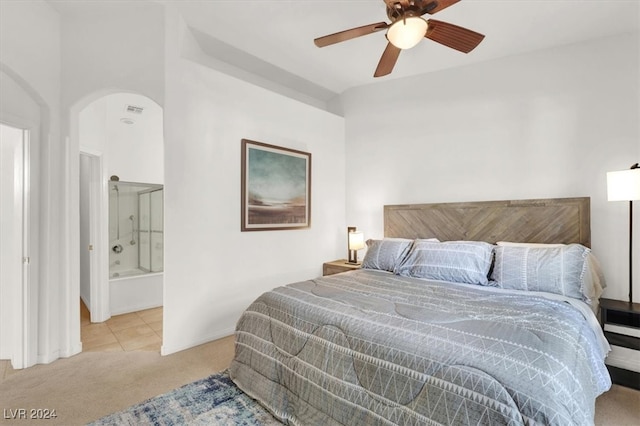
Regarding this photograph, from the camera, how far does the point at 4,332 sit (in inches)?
110

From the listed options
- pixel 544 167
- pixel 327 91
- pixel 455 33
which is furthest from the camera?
pixel 327 91

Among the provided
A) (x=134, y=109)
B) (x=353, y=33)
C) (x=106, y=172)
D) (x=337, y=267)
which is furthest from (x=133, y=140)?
(x=353, y=33)

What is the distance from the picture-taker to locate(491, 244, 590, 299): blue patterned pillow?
241cm

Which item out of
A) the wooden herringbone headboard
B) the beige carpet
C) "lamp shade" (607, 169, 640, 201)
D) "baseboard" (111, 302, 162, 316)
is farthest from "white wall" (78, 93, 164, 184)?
"lamp shade" (607, 169, 640, 201)

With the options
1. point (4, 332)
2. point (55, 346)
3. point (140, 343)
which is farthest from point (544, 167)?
point (4, 332)

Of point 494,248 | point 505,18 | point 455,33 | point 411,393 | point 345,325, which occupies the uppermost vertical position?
point 505,18

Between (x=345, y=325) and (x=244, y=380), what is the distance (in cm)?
98

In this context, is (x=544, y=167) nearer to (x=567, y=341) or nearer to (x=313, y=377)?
(x=567, y=341)

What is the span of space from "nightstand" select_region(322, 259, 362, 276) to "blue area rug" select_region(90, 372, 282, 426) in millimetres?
2004

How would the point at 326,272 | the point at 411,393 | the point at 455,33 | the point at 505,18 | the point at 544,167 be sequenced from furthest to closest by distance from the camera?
the point at 326,272 < the point at 544,167 < the point at 505,18 < the point at 455,33 < the point at 411,393

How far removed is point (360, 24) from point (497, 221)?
2341mm

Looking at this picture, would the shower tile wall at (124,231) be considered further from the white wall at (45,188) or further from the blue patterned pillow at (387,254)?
the blue patterned pillow at (387,254)

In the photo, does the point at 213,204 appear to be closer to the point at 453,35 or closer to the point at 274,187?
the point at 274,187

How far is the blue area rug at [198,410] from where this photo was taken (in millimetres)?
1962
